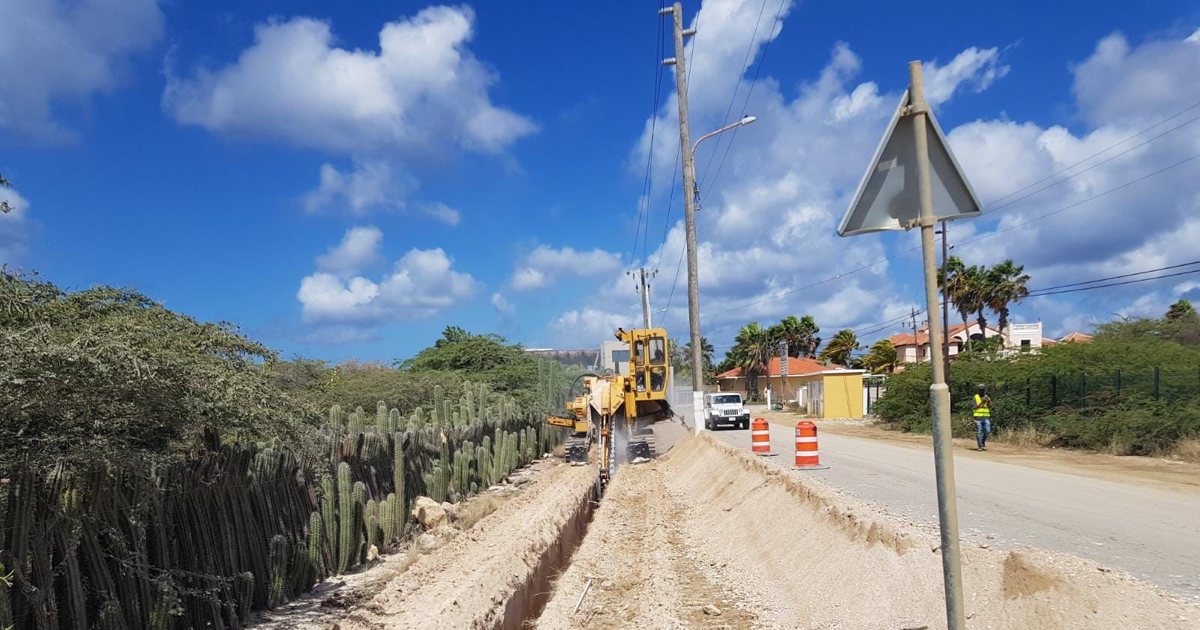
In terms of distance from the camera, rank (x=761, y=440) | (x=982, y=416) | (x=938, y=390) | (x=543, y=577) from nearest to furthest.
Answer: (x=938, y=390), (x=543, y=577), (x=761, y=440), (x=982, y=416)

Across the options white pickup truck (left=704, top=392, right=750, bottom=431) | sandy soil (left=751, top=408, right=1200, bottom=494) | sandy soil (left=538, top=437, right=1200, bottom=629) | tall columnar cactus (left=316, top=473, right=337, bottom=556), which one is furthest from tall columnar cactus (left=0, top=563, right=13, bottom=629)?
white pickup truck (left=704, top=392, right=750, bottom=431)

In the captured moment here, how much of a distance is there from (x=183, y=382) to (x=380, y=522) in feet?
22.9

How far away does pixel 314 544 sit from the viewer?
431 inches

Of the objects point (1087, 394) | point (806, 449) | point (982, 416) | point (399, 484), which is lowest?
point (399, 484)

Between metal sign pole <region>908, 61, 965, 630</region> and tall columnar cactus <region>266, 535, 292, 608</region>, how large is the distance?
769cm

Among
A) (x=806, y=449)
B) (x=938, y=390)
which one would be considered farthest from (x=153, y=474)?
(x=806, y=449)

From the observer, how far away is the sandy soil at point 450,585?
27.8 ft

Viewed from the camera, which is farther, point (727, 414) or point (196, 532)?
point (727, 414)

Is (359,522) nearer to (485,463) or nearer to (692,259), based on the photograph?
(485,463)

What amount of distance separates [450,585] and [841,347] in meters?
73.7

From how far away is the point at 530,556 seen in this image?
1088cm

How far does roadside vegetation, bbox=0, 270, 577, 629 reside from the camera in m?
6.24

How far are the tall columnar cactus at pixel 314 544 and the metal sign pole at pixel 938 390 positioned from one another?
27.6 ft

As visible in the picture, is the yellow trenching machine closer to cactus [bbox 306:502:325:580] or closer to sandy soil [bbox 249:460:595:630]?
sandy soil [bbox 249:460:595:630]
